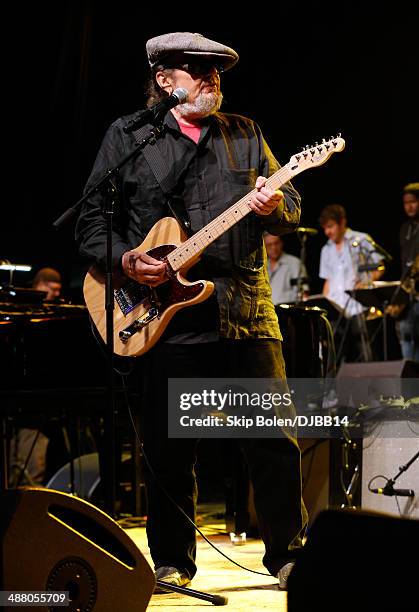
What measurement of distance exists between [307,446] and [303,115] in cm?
616

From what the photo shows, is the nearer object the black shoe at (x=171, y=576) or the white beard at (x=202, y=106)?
the black shoe at (x=171, y=576)

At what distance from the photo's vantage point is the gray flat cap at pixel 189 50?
12.0 feet

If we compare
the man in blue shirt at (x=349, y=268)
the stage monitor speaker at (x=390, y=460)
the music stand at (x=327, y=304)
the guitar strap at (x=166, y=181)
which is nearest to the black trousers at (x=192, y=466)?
the guitar strap at (x=166, y=181)

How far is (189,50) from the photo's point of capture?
12.0ft

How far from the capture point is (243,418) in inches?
147

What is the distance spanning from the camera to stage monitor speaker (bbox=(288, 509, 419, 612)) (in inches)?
72.5

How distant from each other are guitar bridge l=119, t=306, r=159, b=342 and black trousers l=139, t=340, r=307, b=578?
0.11 m

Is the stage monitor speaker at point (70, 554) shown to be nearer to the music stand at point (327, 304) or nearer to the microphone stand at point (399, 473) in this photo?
the microphone stand at point (399, 473)

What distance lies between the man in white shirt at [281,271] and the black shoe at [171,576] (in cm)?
636

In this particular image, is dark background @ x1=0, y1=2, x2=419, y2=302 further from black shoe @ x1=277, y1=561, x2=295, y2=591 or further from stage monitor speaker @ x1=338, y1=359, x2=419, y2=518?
black shoe @ x1=277, y1=561, x2=295, y2=591

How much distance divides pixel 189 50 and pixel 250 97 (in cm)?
652

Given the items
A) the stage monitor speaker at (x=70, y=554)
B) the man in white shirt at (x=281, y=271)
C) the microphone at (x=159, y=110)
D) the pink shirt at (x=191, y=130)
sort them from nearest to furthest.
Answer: the stage monitor speaker at (x=70, y=554) → the microphone at (x=159, y=110) → the pink shirt at (x=191, y=130) → the man in white shirt at (x=281, y=271)

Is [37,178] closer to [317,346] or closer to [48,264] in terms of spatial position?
[48,264]

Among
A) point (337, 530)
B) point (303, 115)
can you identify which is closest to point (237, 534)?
point (337, 530)
